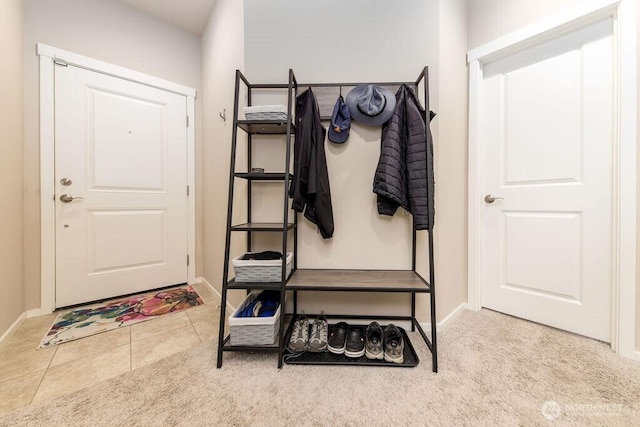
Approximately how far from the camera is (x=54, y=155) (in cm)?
184

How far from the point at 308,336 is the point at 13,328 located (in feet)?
6.39

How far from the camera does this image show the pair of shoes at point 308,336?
1.31 meters

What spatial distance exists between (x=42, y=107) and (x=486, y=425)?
3268mm

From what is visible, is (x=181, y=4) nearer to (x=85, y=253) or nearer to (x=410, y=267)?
(x=85, y=253)

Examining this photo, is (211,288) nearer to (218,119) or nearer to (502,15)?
(218,119)

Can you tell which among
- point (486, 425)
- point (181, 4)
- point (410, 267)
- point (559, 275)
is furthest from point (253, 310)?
point (181, 4)

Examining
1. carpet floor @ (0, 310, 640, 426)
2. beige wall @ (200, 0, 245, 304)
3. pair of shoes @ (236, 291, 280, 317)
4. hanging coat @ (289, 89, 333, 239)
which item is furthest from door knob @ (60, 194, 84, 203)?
hanging coat @ (289, 89, 333, 239)

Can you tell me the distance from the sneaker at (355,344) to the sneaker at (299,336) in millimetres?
231

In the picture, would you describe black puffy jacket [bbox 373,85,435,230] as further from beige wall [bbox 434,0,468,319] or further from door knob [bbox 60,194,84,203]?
door knob [bbox 60,194,84,203]

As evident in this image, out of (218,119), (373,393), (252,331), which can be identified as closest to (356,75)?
(218,119)

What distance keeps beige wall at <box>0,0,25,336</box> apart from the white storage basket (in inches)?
61.2

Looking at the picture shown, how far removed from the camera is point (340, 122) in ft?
4.99

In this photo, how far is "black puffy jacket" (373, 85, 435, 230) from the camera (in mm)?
1340

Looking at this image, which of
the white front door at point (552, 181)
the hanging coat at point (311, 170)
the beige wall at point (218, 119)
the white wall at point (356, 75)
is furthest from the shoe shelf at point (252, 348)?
the white front door at point (552, 181)
